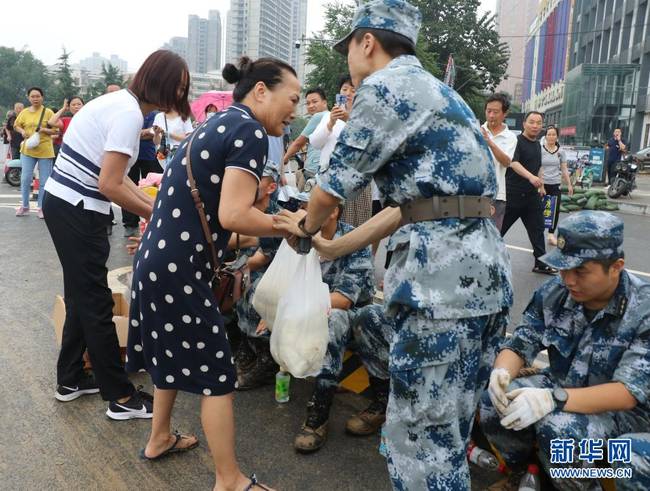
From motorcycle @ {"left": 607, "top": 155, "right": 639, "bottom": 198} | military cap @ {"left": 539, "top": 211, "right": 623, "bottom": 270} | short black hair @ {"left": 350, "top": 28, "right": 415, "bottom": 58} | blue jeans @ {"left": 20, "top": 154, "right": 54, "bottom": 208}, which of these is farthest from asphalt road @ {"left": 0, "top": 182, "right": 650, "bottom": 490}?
motorcycle @ {"left": 607, "top": 155, "right": 639, "bottom": 198}

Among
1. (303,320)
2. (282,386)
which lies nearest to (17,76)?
(282,386)

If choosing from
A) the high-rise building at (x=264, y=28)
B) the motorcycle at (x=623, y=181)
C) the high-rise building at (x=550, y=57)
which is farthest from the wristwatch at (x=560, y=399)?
the high-rise building at (x=550, y=57)

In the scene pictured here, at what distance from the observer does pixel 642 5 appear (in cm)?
3609

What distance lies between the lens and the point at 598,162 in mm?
18547

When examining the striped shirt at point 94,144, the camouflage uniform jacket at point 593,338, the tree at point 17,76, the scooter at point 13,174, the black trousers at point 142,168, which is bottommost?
the scooter at point 13,174

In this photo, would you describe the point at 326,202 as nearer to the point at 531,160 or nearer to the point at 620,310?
the point at 620,310

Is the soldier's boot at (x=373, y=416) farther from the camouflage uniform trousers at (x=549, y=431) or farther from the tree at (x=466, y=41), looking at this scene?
the tree at (x=466, y=41)

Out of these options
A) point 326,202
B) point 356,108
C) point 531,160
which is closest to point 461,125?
point 356,108

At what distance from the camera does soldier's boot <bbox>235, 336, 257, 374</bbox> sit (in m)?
3.39

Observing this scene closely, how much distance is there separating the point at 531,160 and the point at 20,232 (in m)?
6.42

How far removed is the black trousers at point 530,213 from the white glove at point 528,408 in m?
4.26

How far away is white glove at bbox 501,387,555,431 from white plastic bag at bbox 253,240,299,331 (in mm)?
1143

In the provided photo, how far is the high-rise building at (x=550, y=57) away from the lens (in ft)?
193

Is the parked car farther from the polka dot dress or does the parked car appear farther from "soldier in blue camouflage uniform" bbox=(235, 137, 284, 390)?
the polka dot dress
